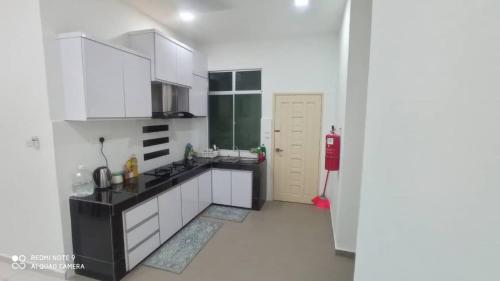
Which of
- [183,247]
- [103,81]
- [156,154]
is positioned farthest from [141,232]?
[103,81]

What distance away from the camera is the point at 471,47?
1.36 ft

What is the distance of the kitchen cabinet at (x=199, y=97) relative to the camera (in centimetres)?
396

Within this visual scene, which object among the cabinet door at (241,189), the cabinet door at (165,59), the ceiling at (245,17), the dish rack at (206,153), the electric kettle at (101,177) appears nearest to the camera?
the electric kettle at (101,177)

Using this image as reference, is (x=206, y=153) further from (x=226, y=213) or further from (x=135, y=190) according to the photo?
(x=135, y=190)

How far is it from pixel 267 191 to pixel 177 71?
2770mm

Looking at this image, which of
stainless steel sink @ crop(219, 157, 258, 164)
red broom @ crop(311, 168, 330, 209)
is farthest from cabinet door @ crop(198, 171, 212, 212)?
red broom @ crop(311, 168, 330, 209)

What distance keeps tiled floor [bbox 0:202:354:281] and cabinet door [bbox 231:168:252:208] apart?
38 centimetres

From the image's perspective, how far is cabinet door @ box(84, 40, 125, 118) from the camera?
2188mm

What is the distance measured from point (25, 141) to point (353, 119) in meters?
3.47

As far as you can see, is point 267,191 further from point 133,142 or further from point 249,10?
point 249,10

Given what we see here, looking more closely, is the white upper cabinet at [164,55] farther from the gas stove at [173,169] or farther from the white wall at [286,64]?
the gas stove at [173,169]

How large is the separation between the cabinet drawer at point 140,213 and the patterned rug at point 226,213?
1.27 meters

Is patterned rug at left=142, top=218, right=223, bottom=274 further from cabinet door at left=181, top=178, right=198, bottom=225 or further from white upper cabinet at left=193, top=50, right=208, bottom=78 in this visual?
white upper cabinet at left=193, top=50, right=208, bottom=78

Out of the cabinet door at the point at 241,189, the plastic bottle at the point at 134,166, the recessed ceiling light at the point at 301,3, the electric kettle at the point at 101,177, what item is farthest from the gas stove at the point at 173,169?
the recessed ceiling light at the point at 301,3
